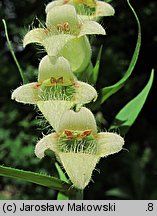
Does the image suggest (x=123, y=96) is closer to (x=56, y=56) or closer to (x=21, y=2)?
(x=21, y=2)

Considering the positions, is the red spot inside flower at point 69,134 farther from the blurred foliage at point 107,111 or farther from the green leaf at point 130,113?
the blurred foliage at point 107,111

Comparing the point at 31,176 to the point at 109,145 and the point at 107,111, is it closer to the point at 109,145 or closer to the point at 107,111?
the point at 109,145

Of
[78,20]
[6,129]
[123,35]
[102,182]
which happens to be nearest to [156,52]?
[123,35]

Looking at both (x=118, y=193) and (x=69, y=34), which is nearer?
(x=69, y=34)

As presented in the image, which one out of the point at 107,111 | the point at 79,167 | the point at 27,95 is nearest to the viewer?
the point at 79,167

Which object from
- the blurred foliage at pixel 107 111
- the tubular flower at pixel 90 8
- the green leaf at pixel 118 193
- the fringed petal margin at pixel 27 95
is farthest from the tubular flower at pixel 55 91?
the green leaf at pixel 118 193

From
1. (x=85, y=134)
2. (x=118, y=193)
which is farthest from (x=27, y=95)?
(x=118, y=193)
